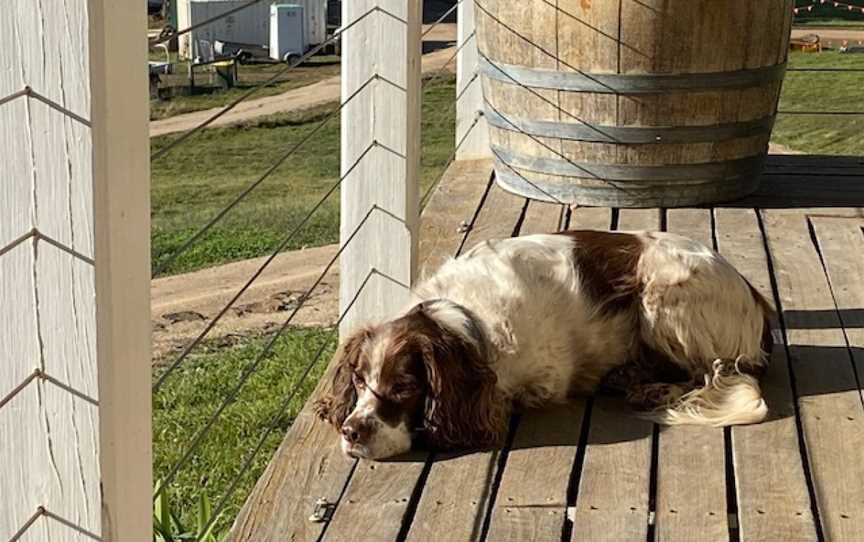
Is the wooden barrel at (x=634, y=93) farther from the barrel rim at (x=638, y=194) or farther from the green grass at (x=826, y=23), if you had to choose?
the green grass at (x=826, y=23)

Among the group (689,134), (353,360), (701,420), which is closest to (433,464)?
(353,360)

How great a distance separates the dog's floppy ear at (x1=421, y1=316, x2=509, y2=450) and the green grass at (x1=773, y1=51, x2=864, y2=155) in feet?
22.7

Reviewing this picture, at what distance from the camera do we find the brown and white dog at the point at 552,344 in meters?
2.97

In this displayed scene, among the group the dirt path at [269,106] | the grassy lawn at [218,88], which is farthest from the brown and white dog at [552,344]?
the dirt path at [269,106]

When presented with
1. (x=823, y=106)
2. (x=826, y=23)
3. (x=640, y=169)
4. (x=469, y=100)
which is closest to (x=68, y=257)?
(x=640, y=169)

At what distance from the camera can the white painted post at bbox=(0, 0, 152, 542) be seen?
5.09 feet

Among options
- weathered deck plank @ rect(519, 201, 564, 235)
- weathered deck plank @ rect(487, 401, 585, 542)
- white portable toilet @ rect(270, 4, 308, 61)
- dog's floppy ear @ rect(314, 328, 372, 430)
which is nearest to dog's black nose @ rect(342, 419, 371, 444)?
dog's floppy ear @ rect(314, 328, 372, 430)

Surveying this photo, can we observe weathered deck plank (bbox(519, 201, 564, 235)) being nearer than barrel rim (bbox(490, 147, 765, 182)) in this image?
Yes

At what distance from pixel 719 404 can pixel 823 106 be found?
27.1 feet

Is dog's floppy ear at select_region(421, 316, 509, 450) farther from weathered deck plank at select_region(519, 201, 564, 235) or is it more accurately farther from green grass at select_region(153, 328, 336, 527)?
weathered deck plank at select_region(519, 201, 564, 235)

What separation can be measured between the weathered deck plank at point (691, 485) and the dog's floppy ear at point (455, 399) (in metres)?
0.35

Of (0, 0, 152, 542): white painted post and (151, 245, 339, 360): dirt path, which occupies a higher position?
(0, 0, 152, 542): white painted post

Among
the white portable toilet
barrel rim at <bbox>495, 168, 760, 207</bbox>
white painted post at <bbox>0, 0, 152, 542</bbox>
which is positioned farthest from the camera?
the white portable toilet

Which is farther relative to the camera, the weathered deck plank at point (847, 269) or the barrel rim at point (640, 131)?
the barrel rim at point (640, 131)
